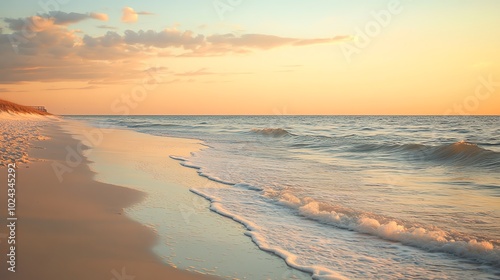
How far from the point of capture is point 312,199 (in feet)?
25.2

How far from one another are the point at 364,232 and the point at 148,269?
320 centimetres

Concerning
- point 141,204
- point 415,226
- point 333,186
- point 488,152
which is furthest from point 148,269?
point 488,152

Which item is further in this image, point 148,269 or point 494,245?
point 494,245

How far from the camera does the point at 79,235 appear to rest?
4.94 meters

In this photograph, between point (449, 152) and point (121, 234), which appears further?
point (449, 152)

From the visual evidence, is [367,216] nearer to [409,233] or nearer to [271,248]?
[409,233]

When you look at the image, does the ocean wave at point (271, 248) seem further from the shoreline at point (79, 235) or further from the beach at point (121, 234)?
the shoreline at point (79, 235)

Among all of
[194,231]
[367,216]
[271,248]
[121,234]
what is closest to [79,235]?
[121,234]

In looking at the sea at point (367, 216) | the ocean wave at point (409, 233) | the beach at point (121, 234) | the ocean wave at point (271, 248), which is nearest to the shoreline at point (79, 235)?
the beach at point (121, 234)

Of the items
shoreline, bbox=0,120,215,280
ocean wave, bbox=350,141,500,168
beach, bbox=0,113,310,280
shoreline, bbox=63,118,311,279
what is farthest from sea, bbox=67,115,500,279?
ocean wave, bbox=350,141,500,168

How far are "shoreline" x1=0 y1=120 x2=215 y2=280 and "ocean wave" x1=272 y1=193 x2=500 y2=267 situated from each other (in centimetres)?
280

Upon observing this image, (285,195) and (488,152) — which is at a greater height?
(488,152)

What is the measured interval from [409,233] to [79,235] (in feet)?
14.4

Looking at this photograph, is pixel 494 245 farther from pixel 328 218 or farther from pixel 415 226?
pixel 328 218
